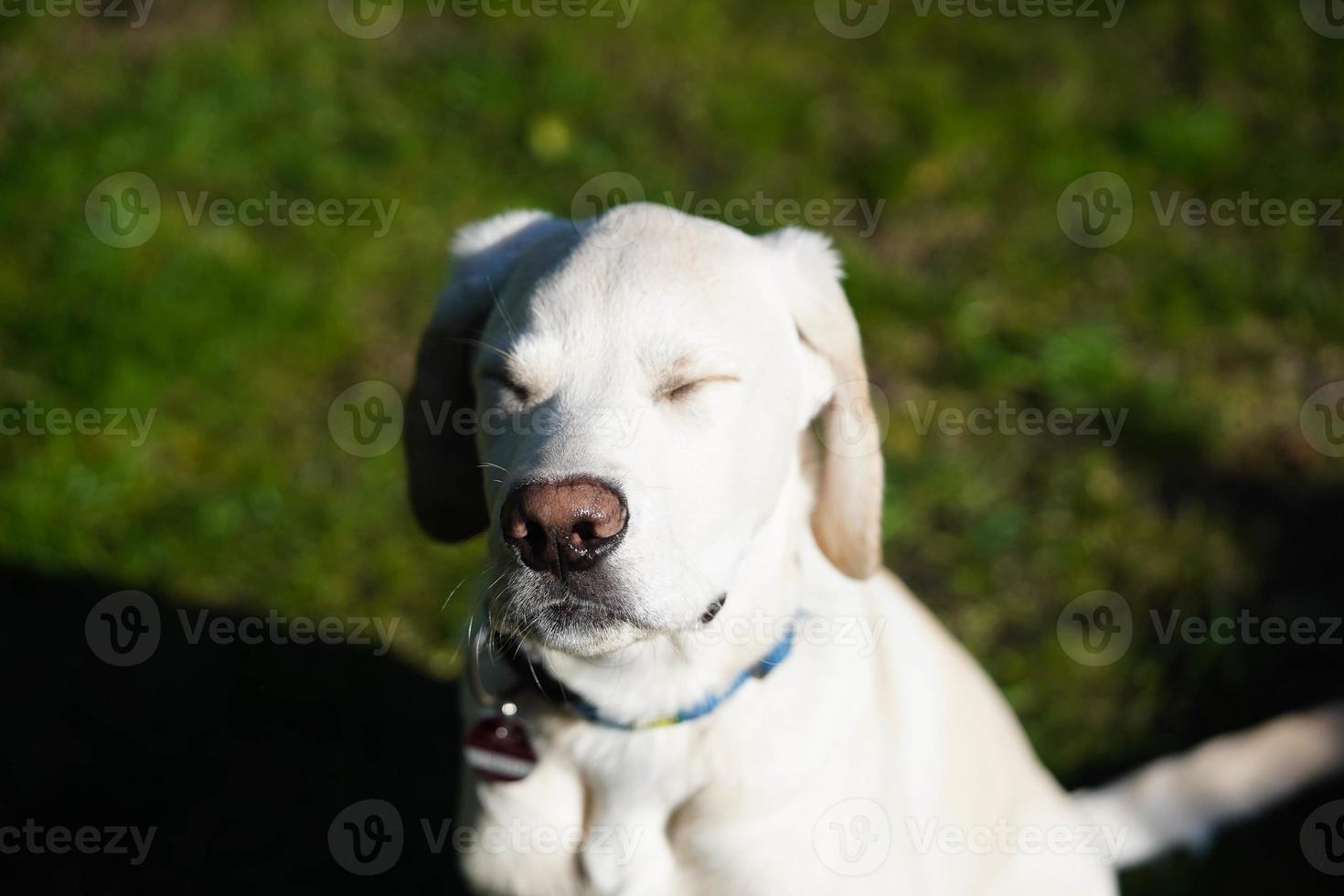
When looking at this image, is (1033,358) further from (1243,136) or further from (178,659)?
(178,659)

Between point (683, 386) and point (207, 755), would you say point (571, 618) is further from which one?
point (207, 755)

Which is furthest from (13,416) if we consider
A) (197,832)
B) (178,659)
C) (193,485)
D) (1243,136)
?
(1243,136)

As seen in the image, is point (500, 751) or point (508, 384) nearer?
point (508, 384)

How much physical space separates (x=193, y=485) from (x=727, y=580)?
2849 mm

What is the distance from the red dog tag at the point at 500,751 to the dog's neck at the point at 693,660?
0.16 meters

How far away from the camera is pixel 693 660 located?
8.28ft

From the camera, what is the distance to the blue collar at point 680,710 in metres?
2.54

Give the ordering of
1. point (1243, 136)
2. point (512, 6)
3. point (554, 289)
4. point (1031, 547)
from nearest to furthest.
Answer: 1. point (554, 289)
2. point (1031, 547)
3. point (1243, 136)
4. point (512, 6)

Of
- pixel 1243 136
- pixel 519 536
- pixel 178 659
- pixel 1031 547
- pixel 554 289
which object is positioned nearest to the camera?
pixel 519 536

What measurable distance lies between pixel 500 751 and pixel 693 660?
0.46 meters

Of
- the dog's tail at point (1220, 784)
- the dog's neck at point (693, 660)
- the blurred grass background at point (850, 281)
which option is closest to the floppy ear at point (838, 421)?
the dog's neck at point (693, 660)

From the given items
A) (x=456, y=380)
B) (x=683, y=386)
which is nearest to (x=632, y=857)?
(x=683, y=386)

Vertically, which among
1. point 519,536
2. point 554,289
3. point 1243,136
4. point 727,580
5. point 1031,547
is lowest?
point 1031,547

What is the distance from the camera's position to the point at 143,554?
421cm
